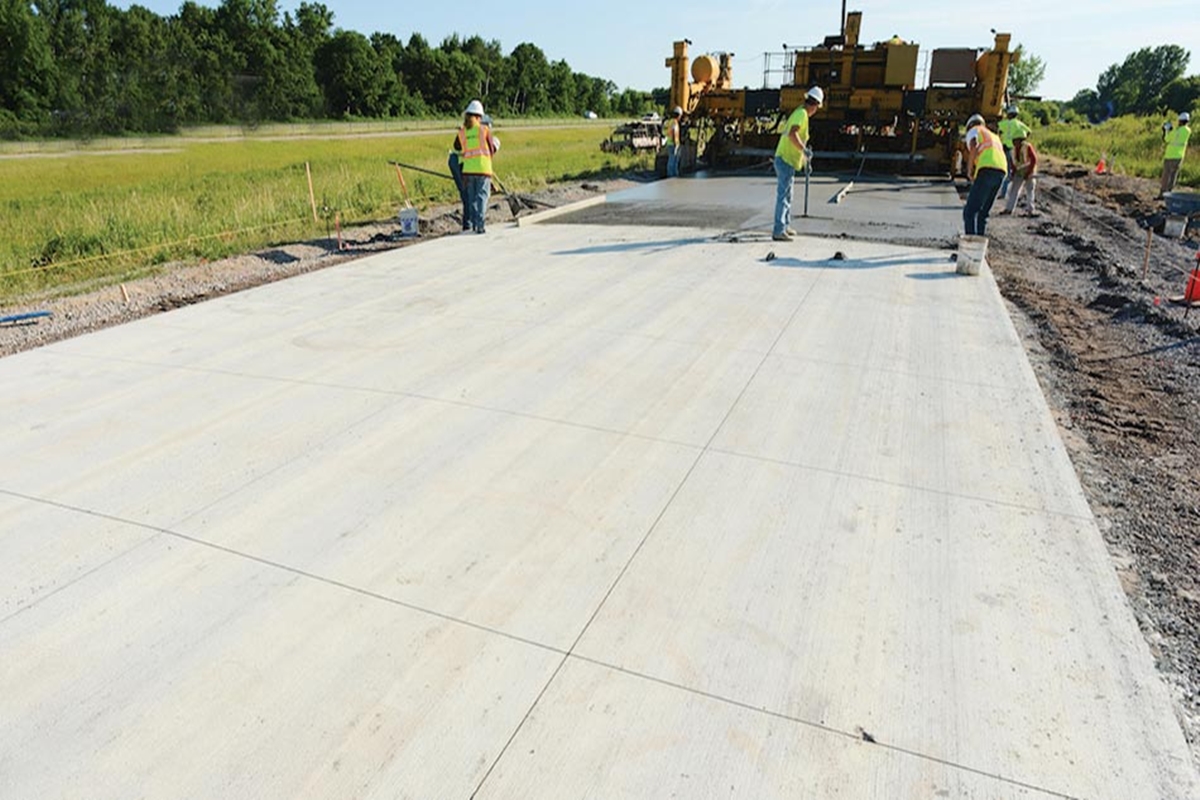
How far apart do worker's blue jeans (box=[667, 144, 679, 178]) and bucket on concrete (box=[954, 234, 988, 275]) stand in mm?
10240

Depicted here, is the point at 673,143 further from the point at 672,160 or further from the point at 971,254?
the point at 971,254

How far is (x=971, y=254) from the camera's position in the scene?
7.11 meters

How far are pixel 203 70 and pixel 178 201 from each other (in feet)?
161

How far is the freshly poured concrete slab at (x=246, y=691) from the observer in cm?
197

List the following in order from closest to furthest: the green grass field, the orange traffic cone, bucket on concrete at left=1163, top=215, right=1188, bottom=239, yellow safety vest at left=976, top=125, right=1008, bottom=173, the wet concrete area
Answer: the orange traffic cone
yellow safety vest at left=976, top=125, right=1008, bottom=173
the green grass field
the wet concrete area
bucket on concrete at left=1163, top=215, right=1188, bottom=239

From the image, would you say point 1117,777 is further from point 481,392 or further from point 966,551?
point 481,392

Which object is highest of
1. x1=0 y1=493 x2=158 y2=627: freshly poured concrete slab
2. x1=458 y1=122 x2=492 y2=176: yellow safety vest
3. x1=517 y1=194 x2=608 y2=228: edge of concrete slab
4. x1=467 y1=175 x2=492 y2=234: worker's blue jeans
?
x1=458 y1=122 x2=492 y2=176: yellow safety vest

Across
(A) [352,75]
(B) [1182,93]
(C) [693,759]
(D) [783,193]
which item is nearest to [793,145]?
(D) [783,193]

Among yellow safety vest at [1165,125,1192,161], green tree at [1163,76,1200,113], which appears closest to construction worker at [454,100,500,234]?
yellow safety vest at [1165,125,1192,161]

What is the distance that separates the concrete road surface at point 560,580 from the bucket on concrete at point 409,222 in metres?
5.03

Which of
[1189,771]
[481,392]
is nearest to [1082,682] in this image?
[1189,771]

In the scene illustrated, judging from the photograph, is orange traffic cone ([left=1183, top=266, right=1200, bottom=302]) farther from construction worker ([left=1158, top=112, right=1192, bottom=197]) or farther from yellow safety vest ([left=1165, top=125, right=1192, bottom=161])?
yellow safety vest ([left=1165, top=125, right=1192, bottom=161])

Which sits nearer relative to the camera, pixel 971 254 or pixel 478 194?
pixel 971 254

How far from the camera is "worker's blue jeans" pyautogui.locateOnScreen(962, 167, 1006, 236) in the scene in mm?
7770
